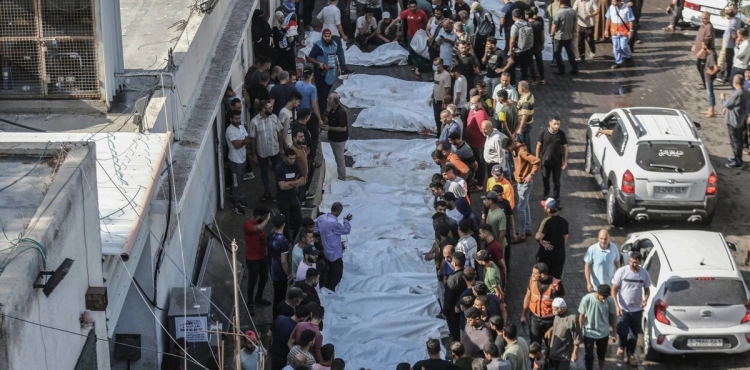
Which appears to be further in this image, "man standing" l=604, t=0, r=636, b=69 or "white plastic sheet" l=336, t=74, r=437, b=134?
"man standing" l=604, t=0, r=636, b=69

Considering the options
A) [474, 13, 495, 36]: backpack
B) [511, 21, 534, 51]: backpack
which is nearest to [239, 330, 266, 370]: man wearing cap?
[511, 21, 534, 51]: backpack

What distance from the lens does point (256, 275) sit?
16.0 m

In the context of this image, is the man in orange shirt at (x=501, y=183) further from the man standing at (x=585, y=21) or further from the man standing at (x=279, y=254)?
the man standing at (x=585, y=21)

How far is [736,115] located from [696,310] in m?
6.74

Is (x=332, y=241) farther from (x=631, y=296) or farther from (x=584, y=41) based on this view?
(x=584, y=41)

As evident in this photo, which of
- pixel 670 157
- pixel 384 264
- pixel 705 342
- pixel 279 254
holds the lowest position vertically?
pixel 705 342

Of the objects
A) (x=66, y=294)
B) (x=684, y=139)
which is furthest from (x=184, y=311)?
(x=684, y=139)

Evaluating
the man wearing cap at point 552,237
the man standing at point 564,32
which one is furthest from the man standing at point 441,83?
the man wearing cap at point 552,237

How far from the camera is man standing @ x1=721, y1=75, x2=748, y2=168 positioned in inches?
814

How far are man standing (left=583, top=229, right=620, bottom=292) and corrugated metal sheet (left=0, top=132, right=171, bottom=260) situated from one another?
19.5 feet

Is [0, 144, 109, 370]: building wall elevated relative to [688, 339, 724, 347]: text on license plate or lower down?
elevated

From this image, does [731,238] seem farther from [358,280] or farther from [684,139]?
[358,280]

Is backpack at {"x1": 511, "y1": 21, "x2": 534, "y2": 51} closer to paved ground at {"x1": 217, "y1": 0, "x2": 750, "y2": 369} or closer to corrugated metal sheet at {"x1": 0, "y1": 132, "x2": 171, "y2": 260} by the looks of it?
paved ground at {"x1": 217, "y1": 0, "x2": 750, "y2": 369}

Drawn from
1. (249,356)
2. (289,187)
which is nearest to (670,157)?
(289,187)
